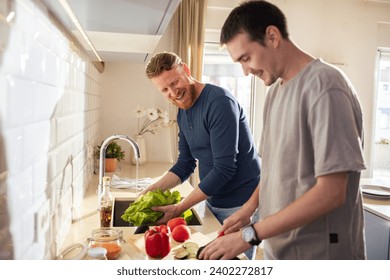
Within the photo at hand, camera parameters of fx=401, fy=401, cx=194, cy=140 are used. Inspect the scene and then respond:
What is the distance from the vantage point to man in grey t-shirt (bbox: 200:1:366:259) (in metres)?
0.70

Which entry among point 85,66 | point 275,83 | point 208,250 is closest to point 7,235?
point 208,250

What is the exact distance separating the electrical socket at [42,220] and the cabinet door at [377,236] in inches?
53.0

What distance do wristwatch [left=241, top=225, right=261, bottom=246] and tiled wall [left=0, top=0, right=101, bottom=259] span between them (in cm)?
39

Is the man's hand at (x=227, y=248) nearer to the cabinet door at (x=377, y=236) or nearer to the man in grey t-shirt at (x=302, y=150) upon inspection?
the man in grey t-shirt at (x=302, y=150)

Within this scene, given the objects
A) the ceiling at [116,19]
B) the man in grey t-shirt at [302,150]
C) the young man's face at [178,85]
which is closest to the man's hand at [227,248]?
the man in grey t-shirt at [302,150]

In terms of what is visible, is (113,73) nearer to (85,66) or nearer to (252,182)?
(85,66)

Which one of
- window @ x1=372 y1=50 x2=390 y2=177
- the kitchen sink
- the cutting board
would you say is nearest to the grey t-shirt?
the cutting board

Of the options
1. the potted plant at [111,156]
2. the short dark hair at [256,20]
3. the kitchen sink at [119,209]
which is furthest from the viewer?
the potted plant at [111,156]

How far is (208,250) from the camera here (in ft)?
2.73

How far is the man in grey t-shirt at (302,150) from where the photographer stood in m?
0.70

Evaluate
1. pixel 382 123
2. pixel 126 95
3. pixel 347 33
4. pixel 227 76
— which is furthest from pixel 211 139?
pixel 382 123

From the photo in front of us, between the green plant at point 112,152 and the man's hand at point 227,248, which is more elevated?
the green plant at point 112,152

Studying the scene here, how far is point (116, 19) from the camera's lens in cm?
88
